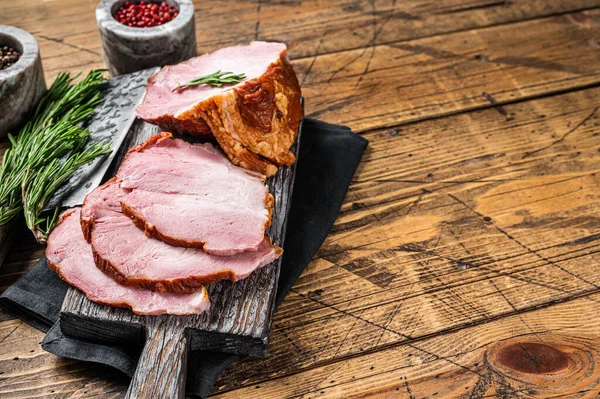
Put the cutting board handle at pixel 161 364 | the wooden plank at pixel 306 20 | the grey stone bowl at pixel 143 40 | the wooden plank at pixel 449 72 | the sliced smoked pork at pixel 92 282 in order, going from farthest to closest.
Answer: the wooden plank at pixel 306 20, the wooden plank at pixel 449 72, the grey stone bowl at pixel 143 40, the sliced smoked pork at pixel 92 282, the cutting board handle at pixel 161 364

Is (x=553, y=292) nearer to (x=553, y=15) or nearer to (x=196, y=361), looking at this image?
(x=196, y=361)

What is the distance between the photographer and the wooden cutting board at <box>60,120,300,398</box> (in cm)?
180

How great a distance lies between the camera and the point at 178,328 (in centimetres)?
186

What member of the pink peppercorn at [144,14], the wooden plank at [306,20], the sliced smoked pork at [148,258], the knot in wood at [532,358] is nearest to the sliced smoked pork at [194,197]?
the sliced smoked pork at [148,258]

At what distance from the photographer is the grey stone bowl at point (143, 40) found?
8.46 ft

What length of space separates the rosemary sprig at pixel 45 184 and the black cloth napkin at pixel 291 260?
12 cm

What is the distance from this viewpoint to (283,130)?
2.30 m

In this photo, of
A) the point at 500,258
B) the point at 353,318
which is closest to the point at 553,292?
the point at 500,258

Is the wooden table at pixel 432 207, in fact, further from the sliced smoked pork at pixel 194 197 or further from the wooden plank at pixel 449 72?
the sliced smoked pork at pixel 194 197

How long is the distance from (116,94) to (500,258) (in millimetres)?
1434

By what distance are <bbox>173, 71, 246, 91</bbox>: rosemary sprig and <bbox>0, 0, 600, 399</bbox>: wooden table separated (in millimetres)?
571

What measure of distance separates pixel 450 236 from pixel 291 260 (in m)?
0.54

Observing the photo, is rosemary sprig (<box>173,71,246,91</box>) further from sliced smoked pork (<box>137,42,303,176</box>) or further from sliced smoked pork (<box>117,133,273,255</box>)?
sliced smoked pork (<box>117,133,273,255</box>)

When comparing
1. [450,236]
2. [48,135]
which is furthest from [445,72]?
[48,135]
